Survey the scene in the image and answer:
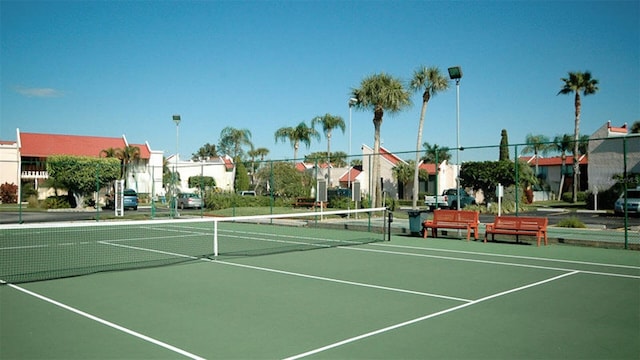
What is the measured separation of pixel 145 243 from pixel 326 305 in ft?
34.1

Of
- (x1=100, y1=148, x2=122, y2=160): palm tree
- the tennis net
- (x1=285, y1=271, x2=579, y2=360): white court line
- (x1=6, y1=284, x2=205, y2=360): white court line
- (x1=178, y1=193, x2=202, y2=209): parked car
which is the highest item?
(x1=100, y1=148, x2=122, y2=160): palm tree

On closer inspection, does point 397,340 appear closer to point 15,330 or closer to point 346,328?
point 346,328

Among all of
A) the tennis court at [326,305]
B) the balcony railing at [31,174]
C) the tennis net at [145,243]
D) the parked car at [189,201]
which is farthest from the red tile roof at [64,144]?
the tennis court at [326,305]

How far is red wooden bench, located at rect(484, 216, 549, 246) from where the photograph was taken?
51.9ft

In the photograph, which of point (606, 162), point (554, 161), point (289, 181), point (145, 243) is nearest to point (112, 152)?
point (289, 181)

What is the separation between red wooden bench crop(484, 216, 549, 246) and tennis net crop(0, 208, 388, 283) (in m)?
3.55

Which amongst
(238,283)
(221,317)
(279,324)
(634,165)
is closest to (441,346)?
(279,324)

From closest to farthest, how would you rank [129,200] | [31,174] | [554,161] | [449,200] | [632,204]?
1. [632,204]
2. [129,200]
3. [449,200]
4. [31,174]
5. [554,161]

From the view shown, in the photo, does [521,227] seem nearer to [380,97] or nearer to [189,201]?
[380,97]

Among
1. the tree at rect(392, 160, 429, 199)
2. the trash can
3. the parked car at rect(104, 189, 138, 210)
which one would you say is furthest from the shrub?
the trash can

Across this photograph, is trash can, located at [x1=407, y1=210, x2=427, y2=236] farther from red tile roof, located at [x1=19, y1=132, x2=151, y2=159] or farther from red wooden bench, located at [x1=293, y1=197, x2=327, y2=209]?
red tile roof, located at [x1=19, y1=132, x2=151, y2=159]

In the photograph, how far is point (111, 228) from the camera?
74.8 ft

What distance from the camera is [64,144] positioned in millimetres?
59375

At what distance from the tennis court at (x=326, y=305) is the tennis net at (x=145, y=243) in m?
0.16
